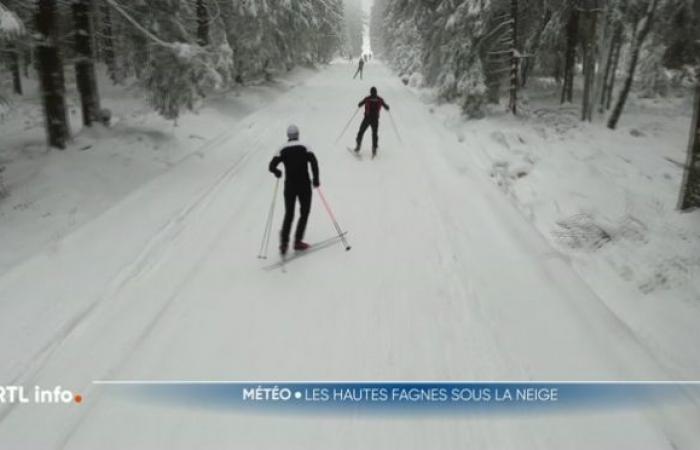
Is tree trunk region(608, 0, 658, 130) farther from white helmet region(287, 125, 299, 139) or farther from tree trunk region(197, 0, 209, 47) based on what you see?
tree trunk region(197, 0, 209, 47)

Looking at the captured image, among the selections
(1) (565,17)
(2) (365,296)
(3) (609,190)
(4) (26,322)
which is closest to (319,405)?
(2) (365,296)

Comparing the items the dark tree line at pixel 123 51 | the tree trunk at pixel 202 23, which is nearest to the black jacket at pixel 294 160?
the dark tree line at pixel 123 51

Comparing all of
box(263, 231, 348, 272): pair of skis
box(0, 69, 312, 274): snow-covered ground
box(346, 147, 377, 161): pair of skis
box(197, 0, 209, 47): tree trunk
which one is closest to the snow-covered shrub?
box(0, 69, 312, 274): snow-covered ground

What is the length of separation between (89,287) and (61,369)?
Answer: 5.72ft

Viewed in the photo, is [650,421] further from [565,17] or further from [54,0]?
[565,17]

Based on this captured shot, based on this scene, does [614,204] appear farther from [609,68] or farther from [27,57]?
[27,57]

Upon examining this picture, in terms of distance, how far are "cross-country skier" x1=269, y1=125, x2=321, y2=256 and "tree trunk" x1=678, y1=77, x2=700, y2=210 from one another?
7208 millimetres

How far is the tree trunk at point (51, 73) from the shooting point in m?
9.95

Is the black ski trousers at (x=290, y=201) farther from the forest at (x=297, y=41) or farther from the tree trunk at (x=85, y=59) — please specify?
the tree trunk at (x=85, y=59)

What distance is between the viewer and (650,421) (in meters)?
4.06

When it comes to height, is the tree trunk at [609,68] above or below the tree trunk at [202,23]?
below

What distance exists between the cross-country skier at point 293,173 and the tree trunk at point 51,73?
726 centimetres

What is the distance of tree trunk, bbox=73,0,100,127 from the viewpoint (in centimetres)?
1182

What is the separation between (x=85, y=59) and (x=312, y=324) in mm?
11235
